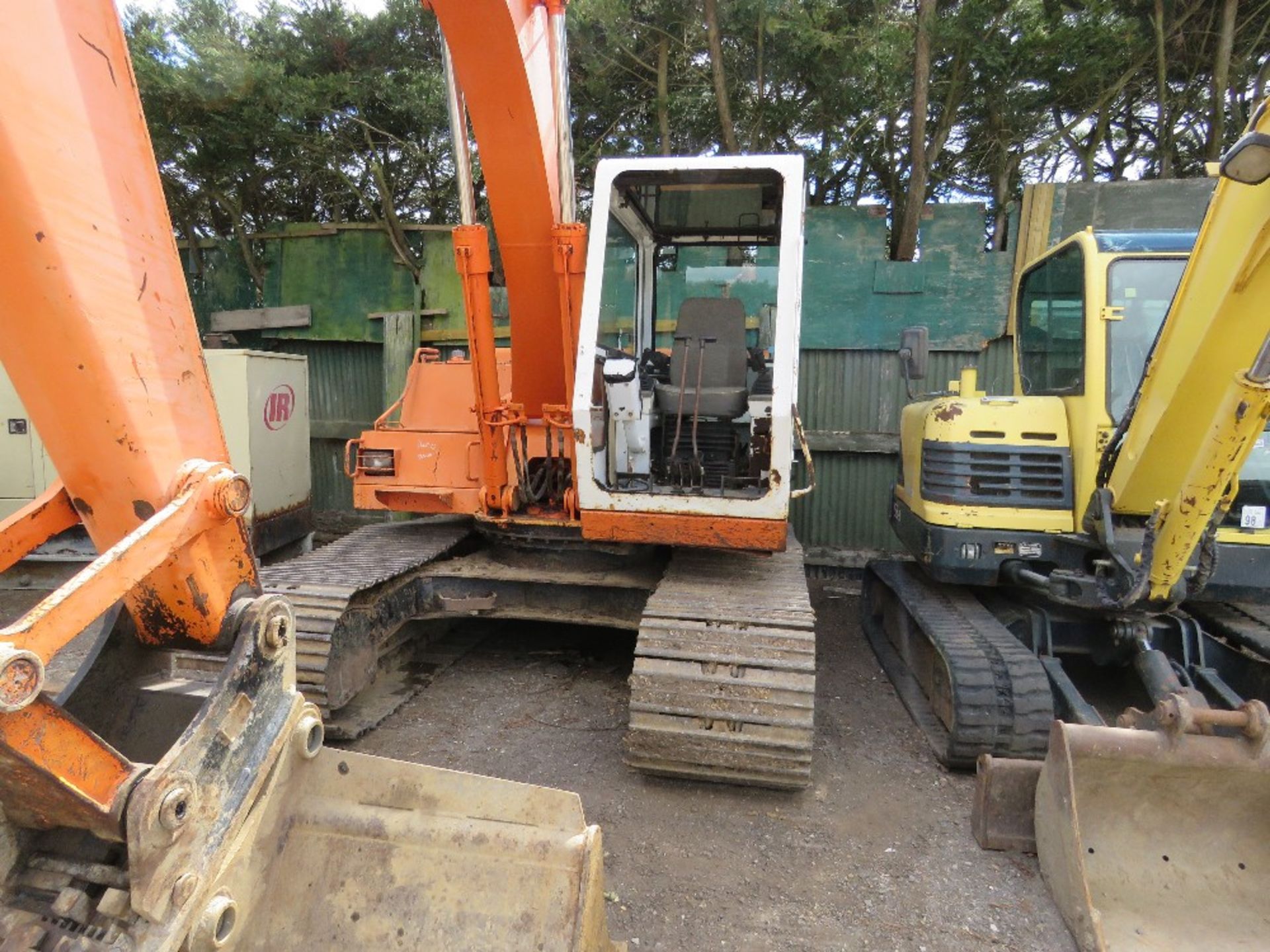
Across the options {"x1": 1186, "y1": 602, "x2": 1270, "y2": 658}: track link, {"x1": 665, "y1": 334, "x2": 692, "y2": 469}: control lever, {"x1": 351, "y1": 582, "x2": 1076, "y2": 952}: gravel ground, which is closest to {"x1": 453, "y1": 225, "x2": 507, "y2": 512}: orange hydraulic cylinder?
{"x1": 665, "y1": 334, "x2": 692, "y2": 469}: control lever

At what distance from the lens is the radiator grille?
3613 mm

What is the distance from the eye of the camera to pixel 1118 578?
319 cm

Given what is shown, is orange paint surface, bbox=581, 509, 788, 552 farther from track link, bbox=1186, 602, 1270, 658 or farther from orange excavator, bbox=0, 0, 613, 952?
track link, bbox=1186, 602, 1270, 658

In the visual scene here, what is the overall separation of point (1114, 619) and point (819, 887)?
1.94 metres

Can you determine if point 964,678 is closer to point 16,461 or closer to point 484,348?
point 484,348

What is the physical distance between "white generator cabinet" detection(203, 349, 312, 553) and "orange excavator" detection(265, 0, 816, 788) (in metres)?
1.93

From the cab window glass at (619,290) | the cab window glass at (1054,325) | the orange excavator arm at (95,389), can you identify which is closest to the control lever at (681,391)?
the cab window glass at (619,290)

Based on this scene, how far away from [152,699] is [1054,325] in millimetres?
4260

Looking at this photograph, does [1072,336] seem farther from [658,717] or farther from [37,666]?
[37,666]

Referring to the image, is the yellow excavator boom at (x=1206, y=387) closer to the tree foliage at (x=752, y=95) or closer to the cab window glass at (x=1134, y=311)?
the cab window glass at (x=1134, y=311)

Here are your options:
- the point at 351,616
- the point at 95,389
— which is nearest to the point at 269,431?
the point at 351,616

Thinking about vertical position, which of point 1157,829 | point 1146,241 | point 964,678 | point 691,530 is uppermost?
point 1146,241

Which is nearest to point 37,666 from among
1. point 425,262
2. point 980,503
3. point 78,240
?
Result: point 78,240

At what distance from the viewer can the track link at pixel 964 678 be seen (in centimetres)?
325
